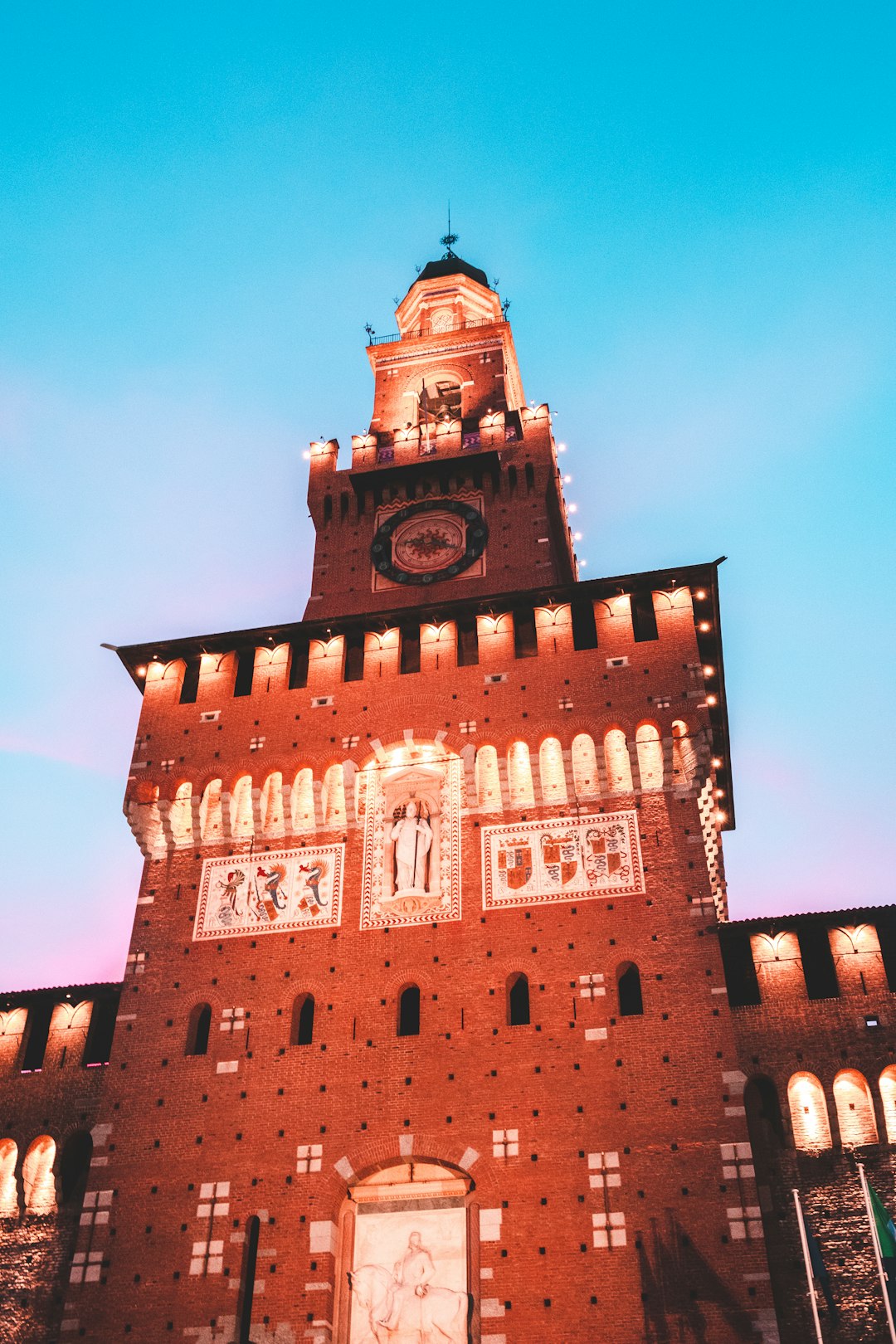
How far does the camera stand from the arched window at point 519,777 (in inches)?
1077

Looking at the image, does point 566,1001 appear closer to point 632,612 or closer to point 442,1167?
point 442,1167

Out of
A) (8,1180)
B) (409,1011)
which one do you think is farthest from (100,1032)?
(409,1011)

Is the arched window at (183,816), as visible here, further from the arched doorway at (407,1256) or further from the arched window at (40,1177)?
the arched doorway at (407,1256)

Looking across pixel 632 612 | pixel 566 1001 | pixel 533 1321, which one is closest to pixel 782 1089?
pixel 566 1001

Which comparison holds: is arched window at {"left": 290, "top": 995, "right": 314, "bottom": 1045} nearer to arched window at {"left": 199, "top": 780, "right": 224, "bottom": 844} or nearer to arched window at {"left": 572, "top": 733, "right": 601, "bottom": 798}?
arched window at {"left": 199, "top": 780, "right": 224, "bottom": 844}

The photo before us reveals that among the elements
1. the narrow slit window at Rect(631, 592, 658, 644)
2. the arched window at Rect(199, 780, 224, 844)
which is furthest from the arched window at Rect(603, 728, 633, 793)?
the arched window at Rect(199, 780, 224, 844)

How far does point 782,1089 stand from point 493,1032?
5416 mm

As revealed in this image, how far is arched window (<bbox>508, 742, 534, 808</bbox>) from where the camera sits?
27.3 m

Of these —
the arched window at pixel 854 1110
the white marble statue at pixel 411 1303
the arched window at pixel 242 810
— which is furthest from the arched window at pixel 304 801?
the arched window at pixel 854 1110

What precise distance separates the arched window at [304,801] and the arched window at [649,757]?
7.10 meters

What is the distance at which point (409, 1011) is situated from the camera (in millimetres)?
25688

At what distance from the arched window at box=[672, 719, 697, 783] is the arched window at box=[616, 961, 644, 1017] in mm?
4100

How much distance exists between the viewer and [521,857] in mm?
26625

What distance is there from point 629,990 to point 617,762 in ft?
15.7
